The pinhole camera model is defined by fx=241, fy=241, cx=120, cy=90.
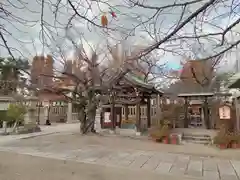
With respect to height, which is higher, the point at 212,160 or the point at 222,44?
the point at 222,44

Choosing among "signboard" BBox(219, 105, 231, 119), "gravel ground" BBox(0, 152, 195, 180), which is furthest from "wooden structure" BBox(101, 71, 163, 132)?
"gravel ground" BBox(0, 152, 195, 180)

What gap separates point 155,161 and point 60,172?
108 inches

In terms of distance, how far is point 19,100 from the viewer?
843 inches

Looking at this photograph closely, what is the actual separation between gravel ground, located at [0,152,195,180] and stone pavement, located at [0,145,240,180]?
1.03ft

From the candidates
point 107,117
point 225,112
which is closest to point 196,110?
point 225,112

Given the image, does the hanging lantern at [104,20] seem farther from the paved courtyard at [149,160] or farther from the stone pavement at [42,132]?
the stone pavement at [42,132]

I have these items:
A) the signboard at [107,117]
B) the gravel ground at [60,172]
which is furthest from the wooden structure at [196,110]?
the gravel ground at [60,172]

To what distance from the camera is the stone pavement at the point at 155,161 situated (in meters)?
5.88

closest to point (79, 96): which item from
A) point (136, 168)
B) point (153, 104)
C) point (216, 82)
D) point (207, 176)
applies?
point (153, 104)

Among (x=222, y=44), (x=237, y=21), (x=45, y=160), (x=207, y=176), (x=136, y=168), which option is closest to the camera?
(x=237, y=21)

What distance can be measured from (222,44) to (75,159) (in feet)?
18.7

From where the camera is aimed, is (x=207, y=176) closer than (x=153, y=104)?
Yes

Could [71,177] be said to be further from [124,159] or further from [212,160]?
[212,160]

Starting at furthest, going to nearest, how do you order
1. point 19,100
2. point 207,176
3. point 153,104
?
point 19,100
point 153,104
point 207,176
